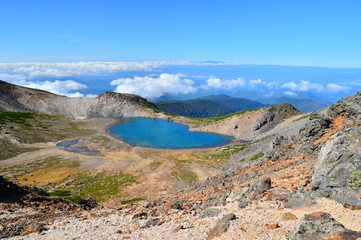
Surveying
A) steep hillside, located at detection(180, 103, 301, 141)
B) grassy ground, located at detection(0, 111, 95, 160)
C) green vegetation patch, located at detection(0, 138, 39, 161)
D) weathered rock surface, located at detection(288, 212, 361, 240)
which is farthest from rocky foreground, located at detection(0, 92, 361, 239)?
steep hillside, located at detection(180, 103, 301, 141)

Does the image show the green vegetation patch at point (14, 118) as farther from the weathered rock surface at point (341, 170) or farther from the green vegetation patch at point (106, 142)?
the weathered rock surface at point (341, 170)

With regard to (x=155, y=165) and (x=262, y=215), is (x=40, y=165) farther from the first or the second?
(x=262, y=215)

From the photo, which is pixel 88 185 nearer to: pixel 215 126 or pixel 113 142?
pixel 113 142

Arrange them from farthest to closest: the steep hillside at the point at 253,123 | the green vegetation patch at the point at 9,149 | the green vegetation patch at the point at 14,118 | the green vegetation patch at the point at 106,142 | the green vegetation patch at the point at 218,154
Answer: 1. the green vegetation patch at the point at 14,118
2. the steep hillside at the point at 253,123
3. the green vegetation patch at the point at 106,142
4. the green vegetation patch at the point at 9,149
5. the green vegetation patch at the point at 218,154

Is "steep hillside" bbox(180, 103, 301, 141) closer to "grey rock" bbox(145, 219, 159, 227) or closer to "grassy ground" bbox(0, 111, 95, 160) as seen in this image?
"grassy ground" bbox(0, 111, 95, 160)

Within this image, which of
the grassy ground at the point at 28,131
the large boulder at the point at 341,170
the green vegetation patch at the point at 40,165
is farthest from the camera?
the grassy ground at the point at 28,131

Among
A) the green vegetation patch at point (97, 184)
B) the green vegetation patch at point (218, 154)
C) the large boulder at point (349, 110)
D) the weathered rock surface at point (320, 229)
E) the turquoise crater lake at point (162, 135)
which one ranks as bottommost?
the turquoise crater lake at point (162, 135)

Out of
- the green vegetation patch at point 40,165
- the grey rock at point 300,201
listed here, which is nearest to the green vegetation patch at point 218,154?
the green vegetation patch at point 40,165

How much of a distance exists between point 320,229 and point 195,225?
864cm

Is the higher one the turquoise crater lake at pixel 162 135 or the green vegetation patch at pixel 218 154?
the green vegetation patch at pixel 218 154

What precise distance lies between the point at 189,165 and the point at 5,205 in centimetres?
5609

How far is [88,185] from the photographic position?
59.4m

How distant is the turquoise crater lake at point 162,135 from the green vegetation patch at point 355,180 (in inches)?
3734

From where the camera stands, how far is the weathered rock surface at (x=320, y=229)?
9.45m
